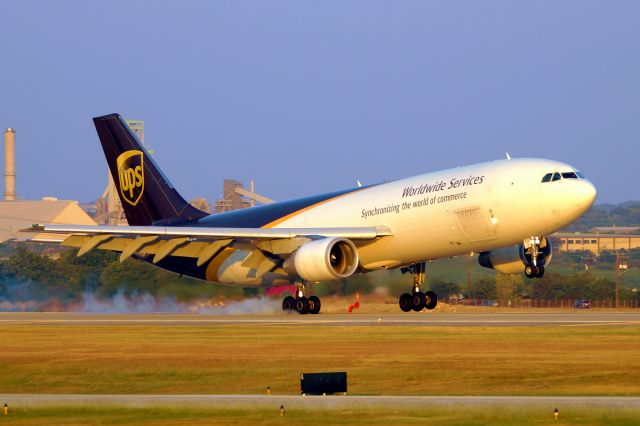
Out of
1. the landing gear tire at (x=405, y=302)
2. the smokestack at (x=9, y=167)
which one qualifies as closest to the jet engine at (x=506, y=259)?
the landing gear tire at (x=405, y=302)

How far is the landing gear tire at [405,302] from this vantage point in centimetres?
4967

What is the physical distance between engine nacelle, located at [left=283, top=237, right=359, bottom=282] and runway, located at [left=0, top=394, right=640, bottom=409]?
72.0ft

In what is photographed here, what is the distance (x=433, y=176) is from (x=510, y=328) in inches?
412

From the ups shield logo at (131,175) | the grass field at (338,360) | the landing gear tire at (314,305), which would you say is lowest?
the grass field at (338,360)

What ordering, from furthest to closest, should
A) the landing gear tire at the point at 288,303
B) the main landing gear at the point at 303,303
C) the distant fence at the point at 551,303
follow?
the distant fence at the point at 551,303, the landing gear tire at the point at 288,303, the main landing gear at the point at 303,303

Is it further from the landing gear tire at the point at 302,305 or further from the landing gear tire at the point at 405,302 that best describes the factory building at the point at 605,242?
the landing gear tire at the point at 302,305

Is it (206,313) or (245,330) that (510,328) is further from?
(206,313)

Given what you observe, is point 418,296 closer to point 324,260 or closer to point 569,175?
point 324,260

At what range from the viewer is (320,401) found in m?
21.9

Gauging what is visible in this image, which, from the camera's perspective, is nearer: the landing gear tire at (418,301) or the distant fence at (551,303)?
the landing gear tire at (418,301)

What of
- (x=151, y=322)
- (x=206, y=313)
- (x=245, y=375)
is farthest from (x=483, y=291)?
(x=245, y=375)

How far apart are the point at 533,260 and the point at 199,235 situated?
13263 mm

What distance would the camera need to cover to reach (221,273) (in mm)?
52156

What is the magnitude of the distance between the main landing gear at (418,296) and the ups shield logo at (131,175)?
13920 millimetres
